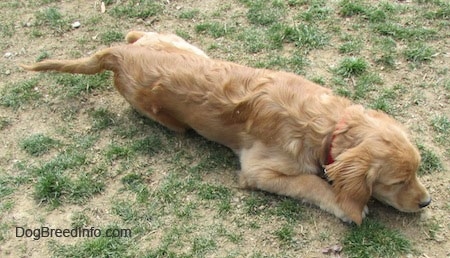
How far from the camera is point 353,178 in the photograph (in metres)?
4.59

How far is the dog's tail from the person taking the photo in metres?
5.83

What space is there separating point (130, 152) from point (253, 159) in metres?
1.37

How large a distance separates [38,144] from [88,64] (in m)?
1.02

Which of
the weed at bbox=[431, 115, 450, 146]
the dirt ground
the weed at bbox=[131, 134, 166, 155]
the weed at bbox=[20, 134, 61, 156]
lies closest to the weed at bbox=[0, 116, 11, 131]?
the dirt ground

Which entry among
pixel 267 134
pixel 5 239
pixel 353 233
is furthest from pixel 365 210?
pixel 5 239

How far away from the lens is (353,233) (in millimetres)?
4844

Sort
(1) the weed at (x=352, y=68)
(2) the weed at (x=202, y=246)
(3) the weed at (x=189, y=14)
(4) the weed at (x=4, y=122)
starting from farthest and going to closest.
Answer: (3) the weed at (x=189, y=14), (1) the weed at (x=352, y=68), (4) the weed at (x=4, y=122), (2) the weed at (x=202, y=246)

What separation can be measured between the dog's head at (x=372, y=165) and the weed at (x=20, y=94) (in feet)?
12.3

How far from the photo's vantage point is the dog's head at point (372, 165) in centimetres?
454

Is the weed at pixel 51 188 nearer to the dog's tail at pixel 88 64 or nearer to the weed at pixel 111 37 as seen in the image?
the dog's tail at pixel 88 64

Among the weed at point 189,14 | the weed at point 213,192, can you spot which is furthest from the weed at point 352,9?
the weed at point 213,192

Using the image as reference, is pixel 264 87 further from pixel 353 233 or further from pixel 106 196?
pixel 106 196

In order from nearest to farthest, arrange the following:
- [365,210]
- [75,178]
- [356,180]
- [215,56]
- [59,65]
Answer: [356,180] < [365,210] < [75,178] < [59,65] < [215,56]

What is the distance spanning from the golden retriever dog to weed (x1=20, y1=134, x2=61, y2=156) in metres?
0.96
